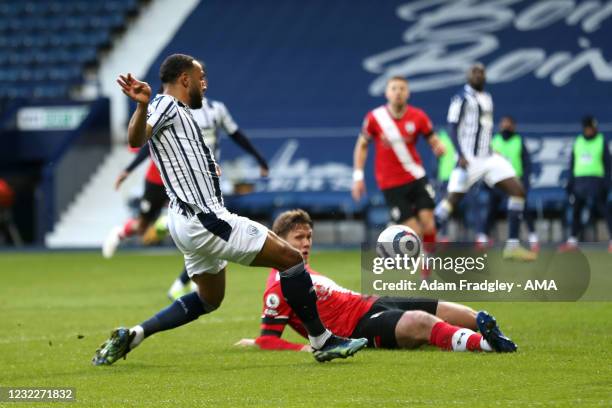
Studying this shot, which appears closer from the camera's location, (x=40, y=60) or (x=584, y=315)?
(x=584, y=315)

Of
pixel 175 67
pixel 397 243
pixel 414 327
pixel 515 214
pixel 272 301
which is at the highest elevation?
pixel 175 67

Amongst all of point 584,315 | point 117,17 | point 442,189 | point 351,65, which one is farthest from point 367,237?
point 584,315

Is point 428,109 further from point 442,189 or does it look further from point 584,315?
point 584,315

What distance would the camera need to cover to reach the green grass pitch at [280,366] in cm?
588

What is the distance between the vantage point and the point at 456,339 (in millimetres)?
7379

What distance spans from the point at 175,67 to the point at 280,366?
177 cm

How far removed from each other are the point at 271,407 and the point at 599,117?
18956mm

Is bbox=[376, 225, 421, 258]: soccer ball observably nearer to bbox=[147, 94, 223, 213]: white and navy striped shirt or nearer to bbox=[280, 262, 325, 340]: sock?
bbox=[280, 262, 325, 340]: sock

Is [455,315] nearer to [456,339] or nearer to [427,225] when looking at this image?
[456,339]

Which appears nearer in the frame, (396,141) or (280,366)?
(280,366)

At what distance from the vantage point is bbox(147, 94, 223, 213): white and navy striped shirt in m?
7.05

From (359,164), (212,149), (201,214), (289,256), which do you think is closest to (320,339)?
(289,256)

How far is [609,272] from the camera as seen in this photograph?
478 inches

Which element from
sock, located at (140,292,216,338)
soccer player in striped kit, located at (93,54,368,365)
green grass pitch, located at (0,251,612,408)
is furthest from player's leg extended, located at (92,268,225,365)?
soccer player in striped kit, located at (93,54,368,365)
